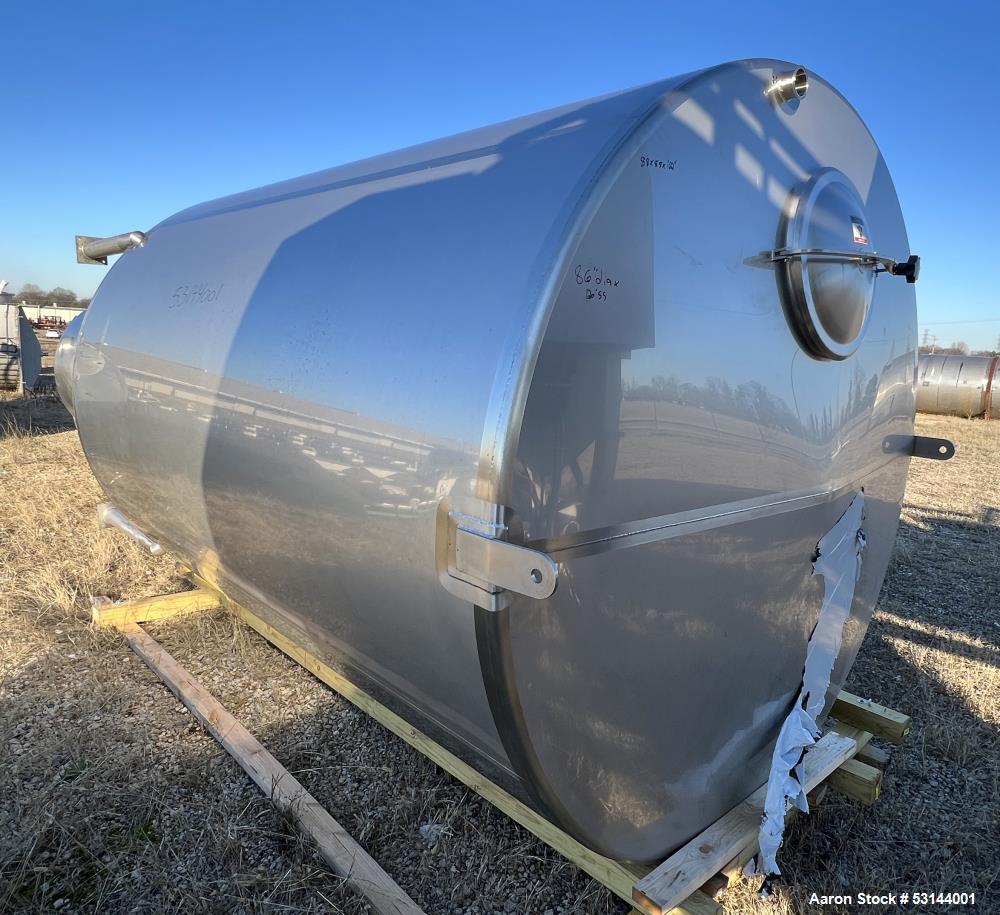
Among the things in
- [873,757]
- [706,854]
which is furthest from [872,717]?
[706,854]

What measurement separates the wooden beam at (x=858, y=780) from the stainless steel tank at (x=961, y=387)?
589 inches

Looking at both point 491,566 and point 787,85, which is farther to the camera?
point 787,85

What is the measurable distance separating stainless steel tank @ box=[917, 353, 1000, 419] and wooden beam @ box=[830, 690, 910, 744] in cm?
1457

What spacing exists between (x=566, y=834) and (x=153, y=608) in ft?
8.17

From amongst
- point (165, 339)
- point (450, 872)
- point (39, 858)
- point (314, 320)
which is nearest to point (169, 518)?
point (165, 339)

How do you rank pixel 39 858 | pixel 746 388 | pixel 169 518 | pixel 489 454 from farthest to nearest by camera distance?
pixel 169 518 < pixel 39 858 < pixel 746 388 < pixel 489 454

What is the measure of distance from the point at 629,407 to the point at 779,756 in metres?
1.26

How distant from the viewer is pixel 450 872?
2.07 metres

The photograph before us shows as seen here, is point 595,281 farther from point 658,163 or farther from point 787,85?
point 787,85

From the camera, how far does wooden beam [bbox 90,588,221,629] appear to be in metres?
3.45

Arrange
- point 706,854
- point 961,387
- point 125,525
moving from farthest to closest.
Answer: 1. point 961,387
2. point 125,525
3. point 706,854

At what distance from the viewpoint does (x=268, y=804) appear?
2291 mm

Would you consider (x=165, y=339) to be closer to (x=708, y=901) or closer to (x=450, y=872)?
(x=450, y=872)

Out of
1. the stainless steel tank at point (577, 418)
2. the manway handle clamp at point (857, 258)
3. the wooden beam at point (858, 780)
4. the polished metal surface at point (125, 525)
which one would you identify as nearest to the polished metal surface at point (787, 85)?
the stainless steel tank at point (577, 418)
